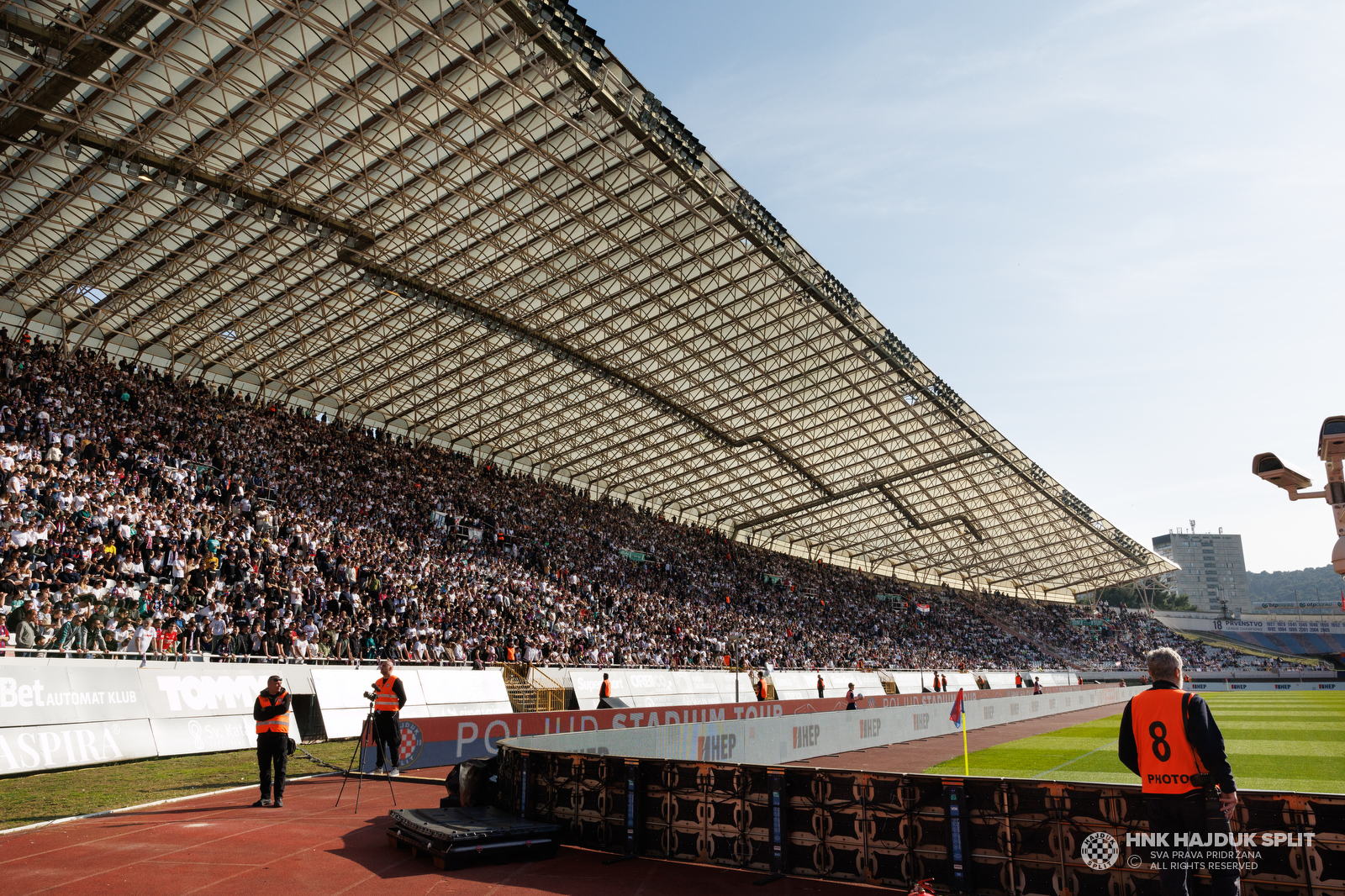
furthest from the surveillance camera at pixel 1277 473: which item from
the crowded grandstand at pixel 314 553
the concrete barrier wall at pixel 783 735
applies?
the crowded grandstand at pixel 314 553

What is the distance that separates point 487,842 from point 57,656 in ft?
39.6

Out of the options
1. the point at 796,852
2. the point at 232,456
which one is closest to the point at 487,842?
the point at 796,852

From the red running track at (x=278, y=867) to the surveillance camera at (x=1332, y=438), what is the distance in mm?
4844

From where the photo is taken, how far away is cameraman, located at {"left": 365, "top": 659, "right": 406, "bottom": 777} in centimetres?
1184

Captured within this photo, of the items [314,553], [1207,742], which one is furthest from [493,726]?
[314,553]

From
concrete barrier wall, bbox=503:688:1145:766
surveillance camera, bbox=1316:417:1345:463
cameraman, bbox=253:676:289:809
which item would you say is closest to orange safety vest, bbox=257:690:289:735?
cameraman, bbox=253:676:289:809

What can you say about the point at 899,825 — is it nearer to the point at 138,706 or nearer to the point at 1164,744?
the point at 1164,744

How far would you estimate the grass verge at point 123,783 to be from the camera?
9812mm

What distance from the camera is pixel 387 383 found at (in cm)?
4209

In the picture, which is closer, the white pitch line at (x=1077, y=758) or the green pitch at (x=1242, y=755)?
the green pitch at (x=1242, y=755)

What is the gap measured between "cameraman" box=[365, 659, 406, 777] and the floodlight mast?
34.0 ft

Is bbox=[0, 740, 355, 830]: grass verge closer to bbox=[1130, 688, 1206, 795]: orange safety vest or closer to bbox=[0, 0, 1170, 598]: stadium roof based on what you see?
bbox=[1130, 688, 1206, 795]: orange safety vest

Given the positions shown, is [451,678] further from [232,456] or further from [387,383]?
[387,383]

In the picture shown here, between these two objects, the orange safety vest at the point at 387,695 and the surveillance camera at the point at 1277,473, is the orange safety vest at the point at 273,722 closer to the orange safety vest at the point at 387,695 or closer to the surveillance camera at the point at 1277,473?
the orange safety vest at the point at 387,695
